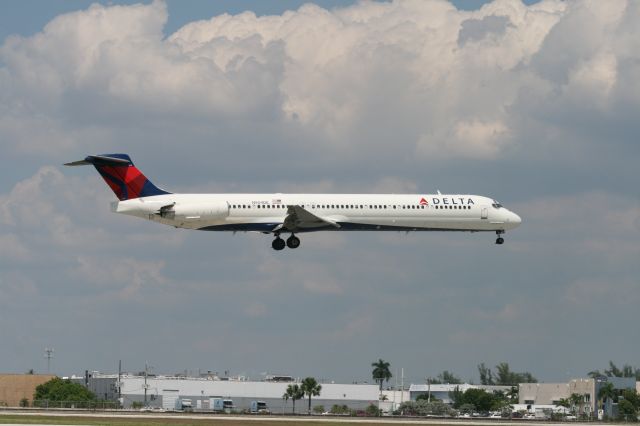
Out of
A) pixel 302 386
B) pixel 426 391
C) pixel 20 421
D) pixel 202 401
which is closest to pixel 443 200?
pixel 20 421

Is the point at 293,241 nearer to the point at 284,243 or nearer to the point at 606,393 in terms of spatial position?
the point at 284,243

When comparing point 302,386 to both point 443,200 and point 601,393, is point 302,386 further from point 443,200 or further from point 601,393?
point 443,200

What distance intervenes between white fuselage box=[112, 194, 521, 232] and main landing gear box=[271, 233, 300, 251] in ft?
4.11

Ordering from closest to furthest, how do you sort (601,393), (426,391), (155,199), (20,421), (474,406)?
1. (20,421)
2. (155,199)
3. (601,393)
4. (474,406)
5. (426,391)

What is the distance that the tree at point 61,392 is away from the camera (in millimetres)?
129500

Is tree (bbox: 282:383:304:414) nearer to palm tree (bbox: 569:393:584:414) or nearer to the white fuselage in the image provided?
palm tree (bbox: 569:393:584:414)

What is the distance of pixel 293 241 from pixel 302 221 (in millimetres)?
2332

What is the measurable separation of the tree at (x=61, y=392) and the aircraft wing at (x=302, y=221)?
52.1 m

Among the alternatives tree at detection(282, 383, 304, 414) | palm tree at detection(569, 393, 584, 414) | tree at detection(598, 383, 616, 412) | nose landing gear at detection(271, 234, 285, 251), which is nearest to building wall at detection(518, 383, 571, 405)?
palm tree at detection(569, 393, 584, 414)

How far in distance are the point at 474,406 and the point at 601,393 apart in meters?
30.0

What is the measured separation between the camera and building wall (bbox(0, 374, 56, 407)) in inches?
5374

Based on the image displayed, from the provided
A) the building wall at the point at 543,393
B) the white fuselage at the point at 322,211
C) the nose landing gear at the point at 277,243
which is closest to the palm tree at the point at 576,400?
the building wall at the point at 543,393

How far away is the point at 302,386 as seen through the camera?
135 metres

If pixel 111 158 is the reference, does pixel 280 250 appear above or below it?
below
